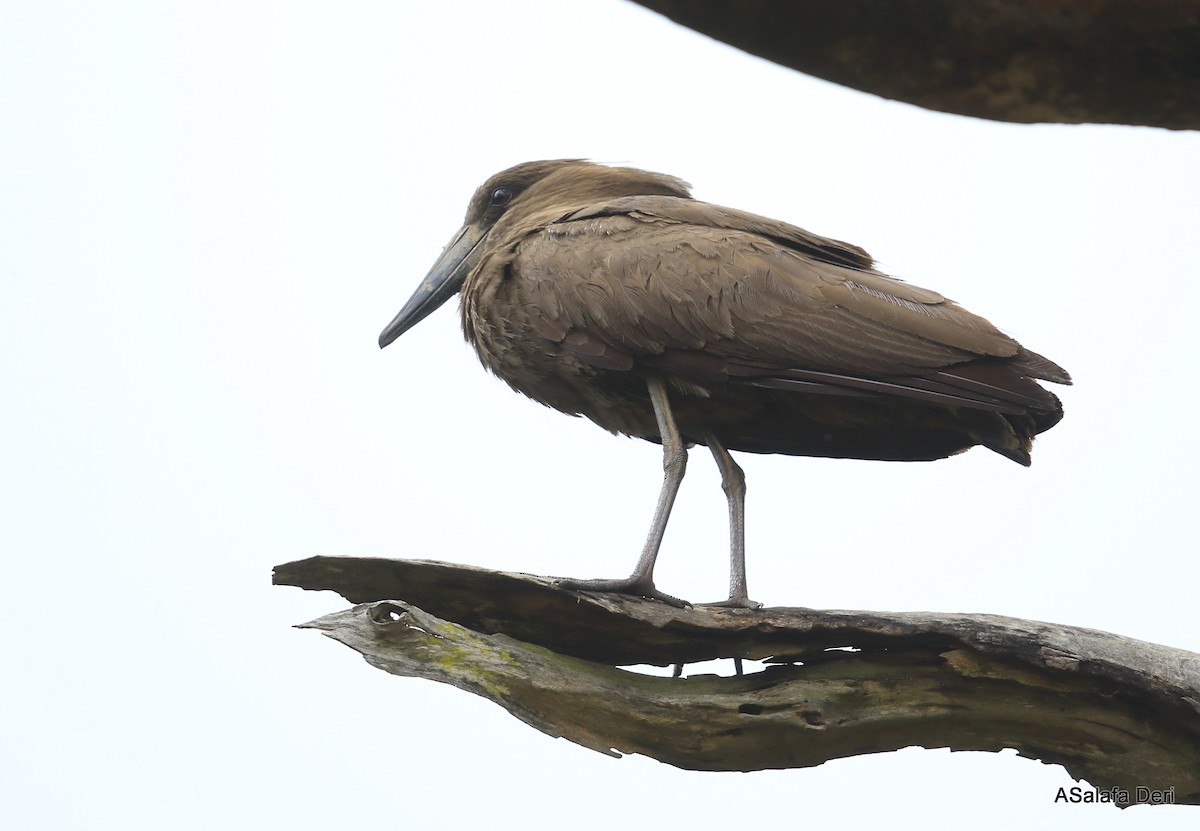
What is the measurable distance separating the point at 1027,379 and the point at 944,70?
223 cm

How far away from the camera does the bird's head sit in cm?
608

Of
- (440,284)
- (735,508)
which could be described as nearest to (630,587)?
(735,508)

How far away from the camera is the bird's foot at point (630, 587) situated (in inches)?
180

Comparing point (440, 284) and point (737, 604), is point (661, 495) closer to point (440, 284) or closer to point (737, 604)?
point (737, 604)

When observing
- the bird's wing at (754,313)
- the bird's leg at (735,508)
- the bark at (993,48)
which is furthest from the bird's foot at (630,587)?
the bark at (993,48)

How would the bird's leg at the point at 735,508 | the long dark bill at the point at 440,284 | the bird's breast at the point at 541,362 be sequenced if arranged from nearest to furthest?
1. the bird's breast at the point at 541,362
2. the bird's leg at the point at 735,508
3. the long dark bill at the point at 440,284

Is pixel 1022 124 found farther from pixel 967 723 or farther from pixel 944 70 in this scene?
pixel 967 723

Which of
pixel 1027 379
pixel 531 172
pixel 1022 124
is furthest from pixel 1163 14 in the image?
pixel 531 172

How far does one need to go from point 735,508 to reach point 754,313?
97cm

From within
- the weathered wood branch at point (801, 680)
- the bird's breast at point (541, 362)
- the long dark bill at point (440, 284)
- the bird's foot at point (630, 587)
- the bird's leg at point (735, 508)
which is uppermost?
the long dark bill at point (440, 284)

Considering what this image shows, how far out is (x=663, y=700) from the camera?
14.1 feet

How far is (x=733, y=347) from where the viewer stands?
15.6 ft

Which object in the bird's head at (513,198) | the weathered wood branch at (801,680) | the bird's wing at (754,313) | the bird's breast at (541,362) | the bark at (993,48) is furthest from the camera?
the bird's head at (513,198)

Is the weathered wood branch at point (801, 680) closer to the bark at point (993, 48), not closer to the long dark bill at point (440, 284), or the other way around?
the long dark bill at point (440, 284)
